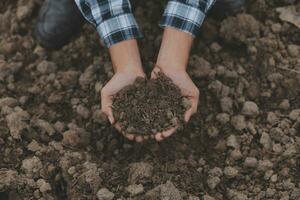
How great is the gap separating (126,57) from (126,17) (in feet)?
0.43

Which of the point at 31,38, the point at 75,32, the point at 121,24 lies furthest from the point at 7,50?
the point at 121,24

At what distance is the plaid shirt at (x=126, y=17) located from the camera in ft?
5.89

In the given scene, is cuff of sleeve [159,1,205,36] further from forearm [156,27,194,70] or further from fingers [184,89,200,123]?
fingers [184,89,200,123]

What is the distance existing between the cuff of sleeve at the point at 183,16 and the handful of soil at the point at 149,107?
0.21 m

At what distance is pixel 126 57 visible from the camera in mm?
1801

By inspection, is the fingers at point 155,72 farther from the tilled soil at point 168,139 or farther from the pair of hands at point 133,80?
the tilled soil at point 168,139

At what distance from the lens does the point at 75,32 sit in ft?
6.95

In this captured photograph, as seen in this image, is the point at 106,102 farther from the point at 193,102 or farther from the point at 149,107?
the point at 193,102

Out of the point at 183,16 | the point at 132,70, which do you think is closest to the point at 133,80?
the point at 132,70

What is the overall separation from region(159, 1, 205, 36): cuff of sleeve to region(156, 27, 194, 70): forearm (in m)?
0.02

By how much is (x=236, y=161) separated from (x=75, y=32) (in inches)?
31.1

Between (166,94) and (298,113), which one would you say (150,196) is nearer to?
(166,94)

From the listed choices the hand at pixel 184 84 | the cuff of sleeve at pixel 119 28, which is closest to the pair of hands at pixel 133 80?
the hand at pixel 184 84

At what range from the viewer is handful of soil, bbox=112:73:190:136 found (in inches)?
66.8
